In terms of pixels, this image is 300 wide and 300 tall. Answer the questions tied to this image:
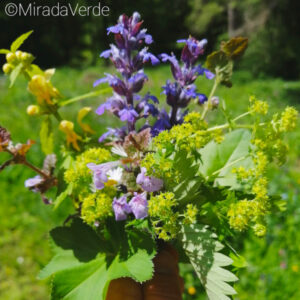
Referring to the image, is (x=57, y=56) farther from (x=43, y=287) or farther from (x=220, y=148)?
(x=220, y=148)

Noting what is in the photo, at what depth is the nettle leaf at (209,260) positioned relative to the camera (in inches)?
25.2

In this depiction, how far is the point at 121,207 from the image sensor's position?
25.1 inches

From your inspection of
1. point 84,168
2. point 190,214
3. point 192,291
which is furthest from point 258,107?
point 192,291

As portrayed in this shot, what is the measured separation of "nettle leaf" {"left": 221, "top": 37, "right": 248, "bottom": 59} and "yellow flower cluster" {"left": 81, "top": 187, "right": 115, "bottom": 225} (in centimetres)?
39

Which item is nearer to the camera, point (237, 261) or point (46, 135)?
point (237, 261)

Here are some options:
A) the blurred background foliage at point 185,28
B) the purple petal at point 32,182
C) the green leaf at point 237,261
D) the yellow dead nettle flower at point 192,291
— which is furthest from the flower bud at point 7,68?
the blurred background foliage at point 185,28

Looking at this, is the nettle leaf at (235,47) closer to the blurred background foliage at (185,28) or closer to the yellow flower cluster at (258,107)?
the yellow flower cluster at (258,107)

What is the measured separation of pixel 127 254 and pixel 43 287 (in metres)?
1.38

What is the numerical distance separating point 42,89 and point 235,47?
0.43 m

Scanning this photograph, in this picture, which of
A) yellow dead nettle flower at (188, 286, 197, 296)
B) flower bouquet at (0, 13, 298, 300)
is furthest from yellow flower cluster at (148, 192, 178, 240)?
yellow dead nettle flower at (188, 286, 197, 296)

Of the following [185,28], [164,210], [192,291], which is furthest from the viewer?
[185,28]

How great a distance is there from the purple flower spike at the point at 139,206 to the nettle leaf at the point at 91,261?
8 cm

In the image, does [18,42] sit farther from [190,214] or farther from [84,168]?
[190,214]

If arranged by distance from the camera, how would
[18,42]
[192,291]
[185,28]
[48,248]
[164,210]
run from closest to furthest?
[164,210], [18,42], [192,291], [48,248], [185,28]
